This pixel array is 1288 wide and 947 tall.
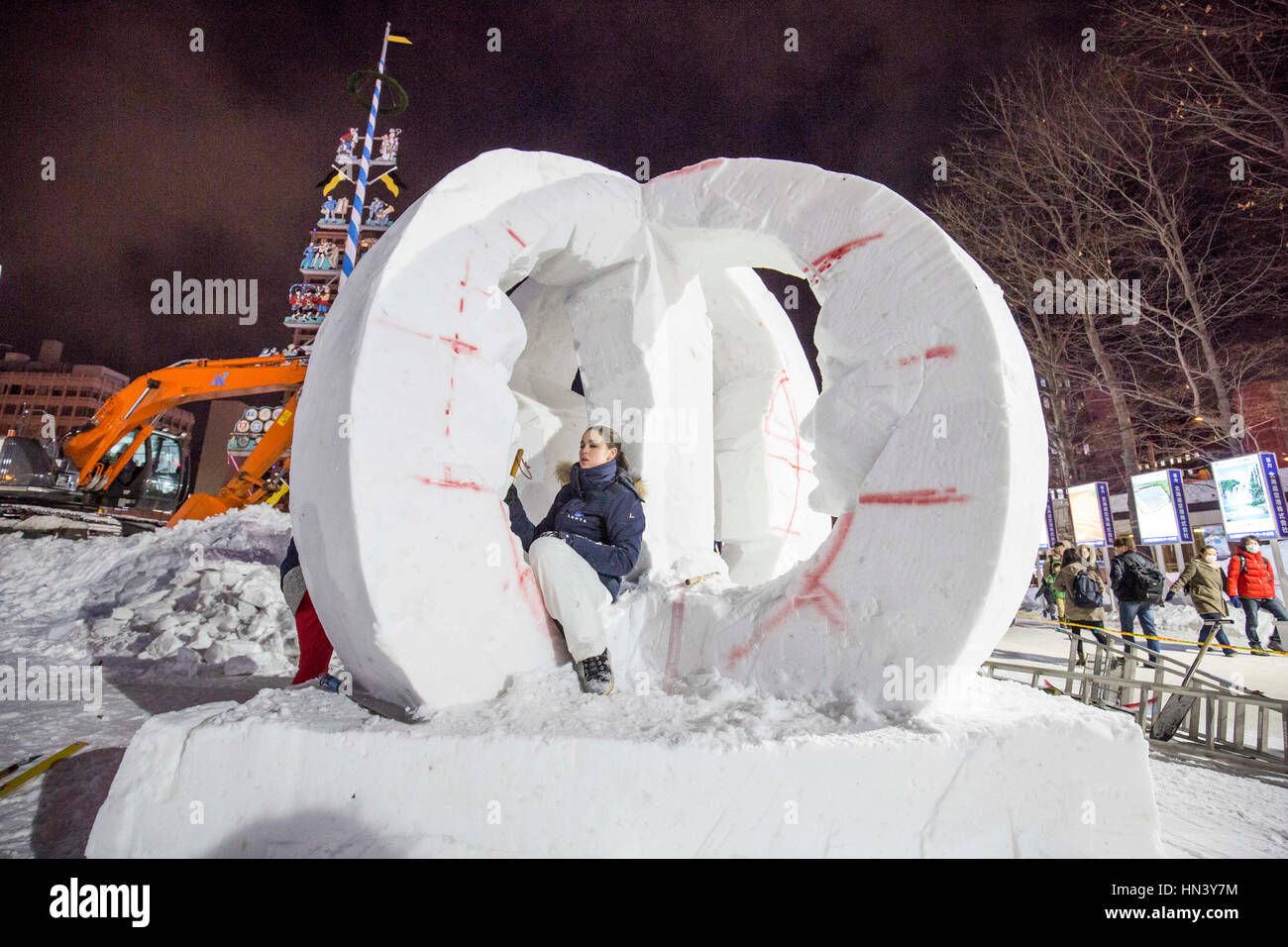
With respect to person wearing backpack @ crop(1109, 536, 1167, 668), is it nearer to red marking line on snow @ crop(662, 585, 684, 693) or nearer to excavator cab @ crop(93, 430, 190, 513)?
red marking line on snow @ crop(662, 585, 684, 693)

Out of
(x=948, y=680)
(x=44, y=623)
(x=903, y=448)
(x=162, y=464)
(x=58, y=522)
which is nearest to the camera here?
(x=948, y=680)

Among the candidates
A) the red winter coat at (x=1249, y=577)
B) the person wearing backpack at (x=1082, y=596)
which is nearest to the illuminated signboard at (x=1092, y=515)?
the red winter coat at (x=1249, y=577)

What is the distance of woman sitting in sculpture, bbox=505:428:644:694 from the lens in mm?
2646

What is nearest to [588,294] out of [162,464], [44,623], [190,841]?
[190,841]

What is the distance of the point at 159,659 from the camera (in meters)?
5.21

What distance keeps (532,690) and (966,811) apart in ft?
4.89

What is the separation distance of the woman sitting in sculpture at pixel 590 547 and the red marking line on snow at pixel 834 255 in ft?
3.82

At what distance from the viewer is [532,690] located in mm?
2498

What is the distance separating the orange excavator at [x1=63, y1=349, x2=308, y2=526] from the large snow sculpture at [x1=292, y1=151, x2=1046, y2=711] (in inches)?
293

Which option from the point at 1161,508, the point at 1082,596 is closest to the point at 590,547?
the point at 1082,596

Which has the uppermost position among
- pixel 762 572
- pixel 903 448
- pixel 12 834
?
pixel 903 448

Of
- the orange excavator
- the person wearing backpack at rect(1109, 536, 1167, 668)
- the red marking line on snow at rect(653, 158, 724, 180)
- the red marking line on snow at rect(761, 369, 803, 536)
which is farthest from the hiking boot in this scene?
the person wearing backpack at rect(1109, 536, 1167, 668)

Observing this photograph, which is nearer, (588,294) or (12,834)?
(12,834)

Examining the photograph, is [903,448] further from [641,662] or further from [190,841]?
[190,841]
